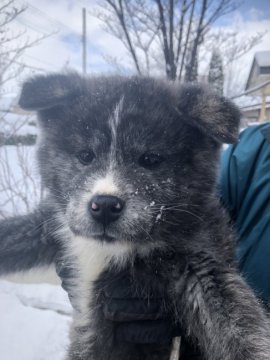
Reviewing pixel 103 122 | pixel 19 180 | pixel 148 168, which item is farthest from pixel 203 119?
pixel 19 180

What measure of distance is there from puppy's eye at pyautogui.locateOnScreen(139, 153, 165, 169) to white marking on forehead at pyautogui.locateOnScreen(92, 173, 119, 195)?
25cm

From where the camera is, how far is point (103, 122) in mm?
2668

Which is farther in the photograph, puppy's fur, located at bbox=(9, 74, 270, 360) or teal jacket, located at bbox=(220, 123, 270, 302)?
teal jacket, located at bbox=(220, 123, 270, 302)

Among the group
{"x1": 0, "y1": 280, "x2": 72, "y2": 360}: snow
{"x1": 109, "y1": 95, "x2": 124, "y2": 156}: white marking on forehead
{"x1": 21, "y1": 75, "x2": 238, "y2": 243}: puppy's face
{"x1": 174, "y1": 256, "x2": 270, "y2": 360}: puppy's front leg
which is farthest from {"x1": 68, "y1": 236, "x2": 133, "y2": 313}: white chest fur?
{"x1": 0, "y1": 280, "x2": 72, "y2": 360}: snow

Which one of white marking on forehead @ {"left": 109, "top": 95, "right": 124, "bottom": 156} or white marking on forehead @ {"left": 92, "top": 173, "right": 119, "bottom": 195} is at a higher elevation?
white marking on forehead @ {"left": 109, "top": 95, "right": 124, "bottom": 156}

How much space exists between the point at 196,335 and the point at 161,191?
2.83ft

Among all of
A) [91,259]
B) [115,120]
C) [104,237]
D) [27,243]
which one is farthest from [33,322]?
[115,120]

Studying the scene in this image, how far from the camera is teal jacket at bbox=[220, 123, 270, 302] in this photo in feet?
9.45

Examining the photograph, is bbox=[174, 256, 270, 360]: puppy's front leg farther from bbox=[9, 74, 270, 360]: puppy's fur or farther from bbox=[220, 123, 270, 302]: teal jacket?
bbox=[220, 123, 270, 302]: teal jacket

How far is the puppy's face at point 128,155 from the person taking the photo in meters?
2.44

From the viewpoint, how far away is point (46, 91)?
2891 millimetres

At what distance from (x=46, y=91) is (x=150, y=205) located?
1103 millimetres

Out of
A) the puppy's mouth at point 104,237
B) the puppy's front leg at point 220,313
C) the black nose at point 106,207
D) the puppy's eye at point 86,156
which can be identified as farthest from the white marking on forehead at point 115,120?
the puppy's front leg at point 220,313

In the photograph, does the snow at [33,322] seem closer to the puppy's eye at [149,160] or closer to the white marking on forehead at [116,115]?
the puppy's eye at [149,160]
